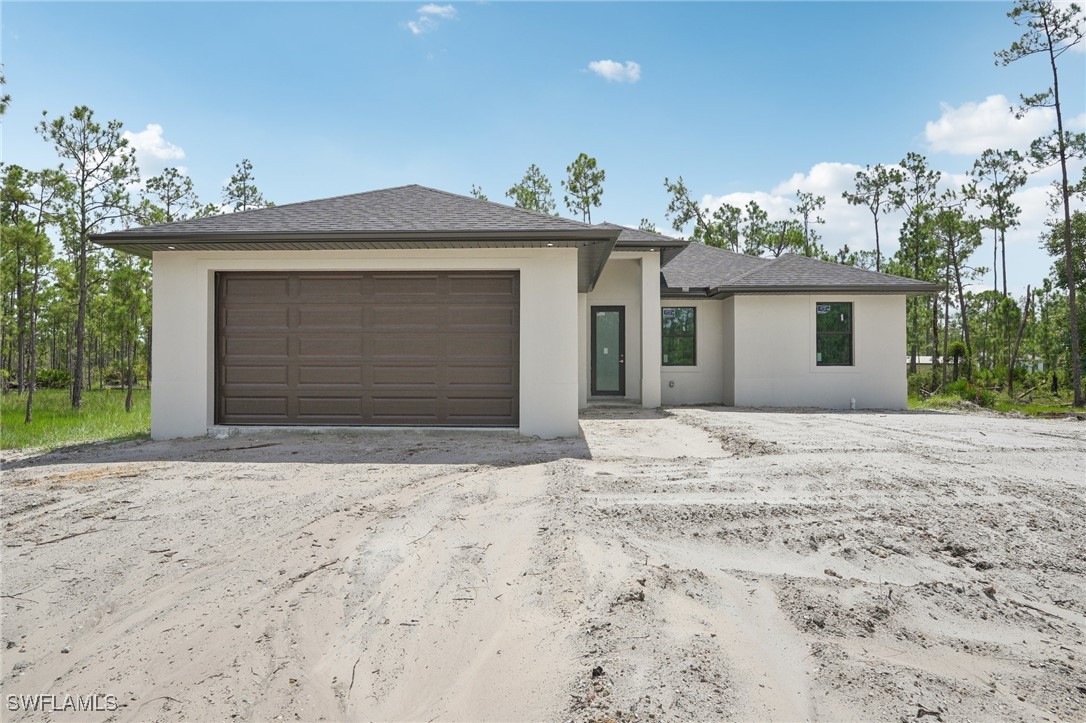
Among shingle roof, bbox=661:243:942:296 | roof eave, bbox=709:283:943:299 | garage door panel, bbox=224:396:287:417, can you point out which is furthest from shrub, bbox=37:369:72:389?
roof eave, bbox=709:283:943:299

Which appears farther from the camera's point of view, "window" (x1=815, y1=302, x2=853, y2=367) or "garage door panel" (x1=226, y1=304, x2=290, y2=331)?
"window" (x1=815, y1=302, x2=853, y2=367)

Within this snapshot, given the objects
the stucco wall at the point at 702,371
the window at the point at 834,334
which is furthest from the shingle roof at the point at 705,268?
the window at the point at 834,334

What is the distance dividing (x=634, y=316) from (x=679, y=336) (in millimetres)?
1565

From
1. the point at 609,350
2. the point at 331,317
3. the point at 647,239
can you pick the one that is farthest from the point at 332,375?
the point at 647,239

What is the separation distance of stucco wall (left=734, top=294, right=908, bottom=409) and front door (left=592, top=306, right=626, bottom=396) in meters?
2.70

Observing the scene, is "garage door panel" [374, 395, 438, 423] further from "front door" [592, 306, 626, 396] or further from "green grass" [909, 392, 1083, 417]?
"green grass" [909, 392, 1083, 417]

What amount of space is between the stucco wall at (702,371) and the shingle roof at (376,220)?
6905 millimetres

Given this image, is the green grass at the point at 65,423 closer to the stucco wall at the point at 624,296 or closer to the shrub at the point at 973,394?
the stucco wall at the point at 624,296

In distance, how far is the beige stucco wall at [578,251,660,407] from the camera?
43.6 feet

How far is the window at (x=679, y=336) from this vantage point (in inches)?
583

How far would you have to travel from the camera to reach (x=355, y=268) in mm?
8852

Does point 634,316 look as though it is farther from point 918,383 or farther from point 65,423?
point 65,423

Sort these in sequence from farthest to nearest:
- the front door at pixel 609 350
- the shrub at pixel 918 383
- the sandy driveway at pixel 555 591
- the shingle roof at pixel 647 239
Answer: the shrub at pixel 918 383 → the front door at pixel 609 350 → the shingle roof at pixel 647 239 → the sandy driveway at pixel 555 591

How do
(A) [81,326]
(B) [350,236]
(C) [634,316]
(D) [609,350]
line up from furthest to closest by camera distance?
(A) [81,326], (D) [609,350], (C) [634,316], (B) [350,236]
